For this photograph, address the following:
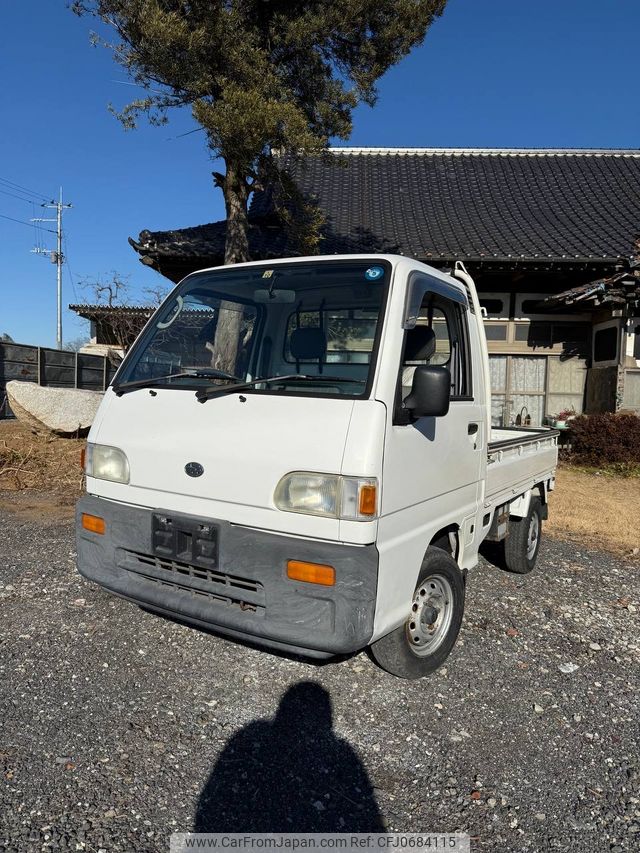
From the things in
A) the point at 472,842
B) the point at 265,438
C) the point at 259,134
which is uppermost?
the point at 259,134

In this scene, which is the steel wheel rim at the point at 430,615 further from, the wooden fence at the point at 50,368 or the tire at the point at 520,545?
the wooden fence at the point at 50,368

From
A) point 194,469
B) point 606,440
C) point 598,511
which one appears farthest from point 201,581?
point 606,440

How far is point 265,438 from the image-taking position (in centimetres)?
248

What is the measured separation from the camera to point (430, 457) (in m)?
2.80

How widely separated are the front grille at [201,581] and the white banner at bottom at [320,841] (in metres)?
0.77

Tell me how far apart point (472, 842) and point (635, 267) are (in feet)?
32.6

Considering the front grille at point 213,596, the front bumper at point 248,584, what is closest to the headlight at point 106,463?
the front bumper at point 248,584

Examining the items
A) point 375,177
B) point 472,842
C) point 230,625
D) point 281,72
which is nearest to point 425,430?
point 230,625

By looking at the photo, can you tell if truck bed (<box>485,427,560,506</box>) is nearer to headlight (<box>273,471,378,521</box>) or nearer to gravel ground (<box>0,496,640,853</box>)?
gravel ground (<box>0,496,640,853</box>)

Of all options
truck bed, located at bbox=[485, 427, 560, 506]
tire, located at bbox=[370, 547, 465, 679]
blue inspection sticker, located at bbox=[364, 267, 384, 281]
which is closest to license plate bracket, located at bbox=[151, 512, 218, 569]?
tire, located at bbox=[370, 547, 465, 679]

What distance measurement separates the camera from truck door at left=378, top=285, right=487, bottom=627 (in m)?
2.45

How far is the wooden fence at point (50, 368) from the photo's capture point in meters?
12.8

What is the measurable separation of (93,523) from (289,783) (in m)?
1.51

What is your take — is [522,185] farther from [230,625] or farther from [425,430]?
[230,625]
